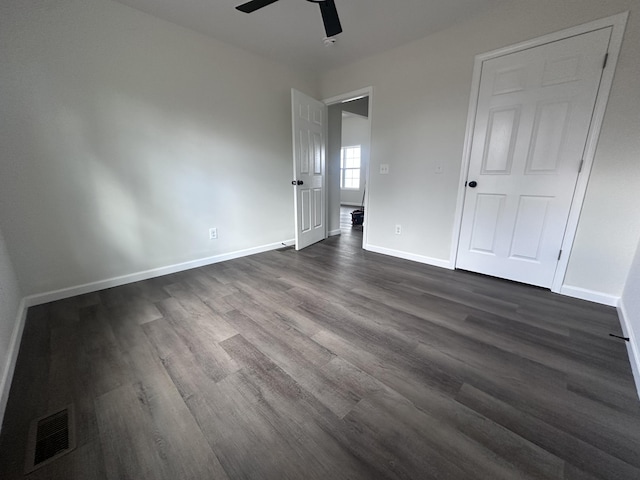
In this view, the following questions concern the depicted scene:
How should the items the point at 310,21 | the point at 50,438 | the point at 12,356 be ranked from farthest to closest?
the point at 310,21 → the point at 12,356 → the point at 50,438

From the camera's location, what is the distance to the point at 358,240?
4109mm

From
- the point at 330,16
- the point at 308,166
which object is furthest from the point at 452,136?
the point at 308,166

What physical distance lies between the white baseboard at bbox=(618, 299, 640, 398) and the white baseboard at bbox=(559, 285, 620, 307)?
0.11 m

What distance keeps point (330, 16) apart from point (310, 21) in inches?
31.7

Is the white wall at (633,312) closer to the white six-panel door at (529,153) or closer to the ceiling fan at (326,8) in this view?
the white six-panel door at (529,153)

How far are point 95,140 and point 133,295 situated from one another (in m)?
1.37

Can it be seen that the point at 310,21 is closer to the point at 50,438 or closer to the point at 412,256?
the point at 412,256

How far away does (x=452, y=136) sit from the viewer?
2.61m

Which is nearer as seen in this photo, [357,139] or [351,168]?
[357,139]

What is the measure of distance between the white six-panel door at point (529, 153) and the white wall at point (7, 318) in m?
3.53

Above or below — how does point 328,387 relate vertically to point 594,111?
below

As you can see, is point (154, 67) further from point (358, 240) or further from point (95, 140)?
point (358, 240)

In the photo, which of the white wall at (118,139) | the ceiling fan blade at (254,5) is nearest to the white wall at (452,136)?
the white wall at (118,139)

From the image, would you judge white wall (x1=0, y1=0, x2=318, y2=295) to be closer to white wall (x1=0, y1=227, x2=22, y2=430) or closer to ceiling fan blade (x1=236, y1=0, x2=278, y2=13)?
white wall (x1=0, y1=227, x2=22, y2=430)
